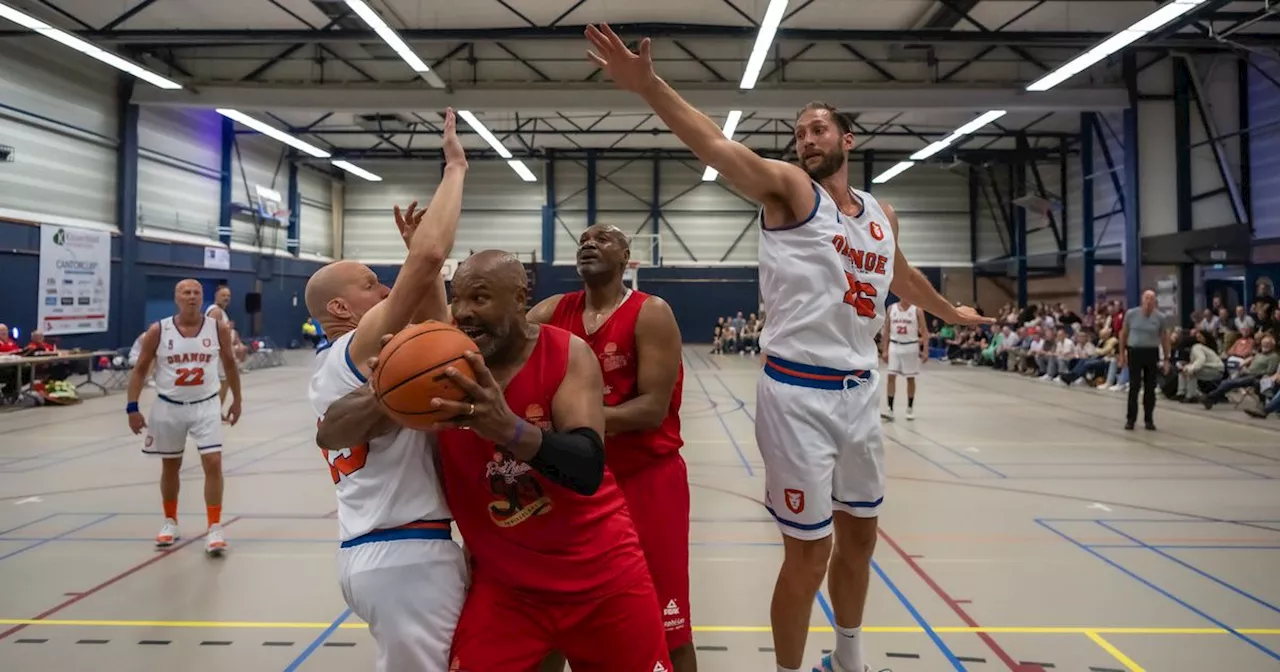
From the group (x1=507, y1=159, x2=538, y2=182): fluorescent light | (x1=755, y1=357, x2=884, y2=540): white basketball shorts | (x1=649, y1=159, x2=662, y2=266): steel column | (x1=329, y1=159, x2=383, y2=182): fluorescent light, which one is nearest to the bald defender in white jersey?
(x1=755, y1=357, x2=884, y2=540): white basketball shorts

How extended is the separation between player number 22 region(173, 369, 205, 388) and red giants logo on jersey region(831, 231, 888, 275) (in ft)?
16.6

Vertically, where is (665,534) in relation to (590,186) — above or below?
below

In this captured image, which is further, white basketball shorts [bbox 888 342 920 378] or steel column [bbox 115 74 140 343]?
steel column [bbox 115 74 140 343]

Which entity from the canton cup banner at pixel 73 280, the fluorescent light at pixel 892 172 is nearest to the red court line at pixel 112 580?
the canton cup banner at pixel 73 280

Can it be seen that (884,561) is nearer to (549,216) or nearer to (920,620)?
(920,620)

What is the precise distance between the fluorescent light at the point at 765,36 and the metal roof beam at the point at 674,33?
773 millimetres

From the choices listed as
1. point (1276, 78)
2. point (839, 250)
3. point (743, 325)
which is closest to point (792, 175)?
point (839, 250)

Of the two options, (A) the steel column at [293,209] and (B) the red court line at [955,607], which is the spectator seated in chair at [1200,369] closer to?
(B) the red court line at [955,607]

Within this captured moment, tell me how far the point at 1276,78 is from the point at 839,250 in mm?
19922

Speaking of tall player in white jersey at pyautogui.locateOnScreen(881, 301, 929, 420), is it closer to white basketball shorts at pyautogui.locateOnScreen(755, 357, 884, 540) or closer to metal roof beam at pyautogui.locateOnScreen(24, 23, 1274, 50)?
metal roof beam at pyautogui.locateOnScreen(24, 23, 1274, 50)

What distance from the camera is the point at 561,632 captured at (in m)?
Answer: 2.03

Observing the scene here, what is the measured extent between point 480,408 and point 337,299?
1.05 m

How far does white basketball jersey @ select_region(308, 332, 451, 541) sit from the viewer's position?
83.0 inches

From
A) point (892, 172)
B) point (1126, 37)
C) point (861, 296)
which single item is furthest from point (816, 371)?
point (892, 172)
